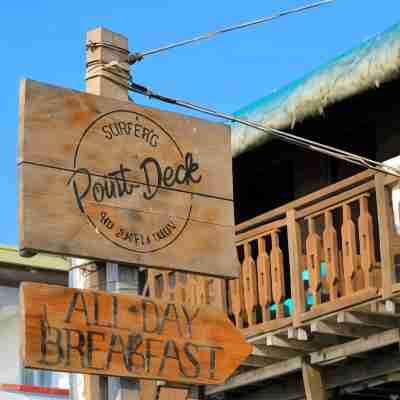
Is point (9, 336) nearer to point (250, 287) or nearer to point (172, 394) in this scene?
point (172, 394)

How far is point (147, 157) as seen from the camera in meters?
8.31

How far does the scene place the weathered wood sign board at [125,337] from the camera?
7551mm

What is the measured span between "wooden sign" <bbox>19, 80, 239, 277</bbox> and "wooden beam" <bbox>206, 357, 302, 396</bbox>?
532 centimetres

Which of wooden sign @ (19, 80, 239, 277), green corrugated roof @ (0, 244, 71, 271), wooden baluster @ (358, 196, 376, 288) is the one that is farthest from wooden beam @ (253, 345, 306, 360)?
green corrugated roof @ (0, 244, 71, 271)

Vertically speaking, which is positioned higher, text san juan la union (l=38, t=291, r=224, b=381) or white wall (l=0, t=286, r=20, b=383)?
white wall (l=0, t=286, r=20, b=383)

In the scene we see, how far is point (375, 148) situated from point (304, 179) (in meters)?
1.29

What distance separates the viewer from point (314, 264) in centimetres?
1275

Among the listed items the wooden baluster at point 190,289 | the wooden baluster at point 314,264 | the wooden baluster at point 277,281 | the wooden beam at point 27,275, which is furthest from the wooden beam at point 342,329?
the wooden beam at point 27,275

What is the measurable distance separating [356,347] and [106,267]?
5.18 meters

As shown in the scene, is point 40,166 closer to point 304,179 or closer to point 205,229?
point 205,229

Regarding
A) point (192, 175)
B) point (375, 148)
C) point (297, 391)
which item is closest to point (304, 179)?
point (375, 148)

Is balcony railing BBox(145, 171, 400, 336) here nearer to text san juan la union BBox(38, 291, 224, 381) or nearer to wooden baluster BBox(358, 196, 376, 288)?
wooden baluster BBox(358, 196, 376, 288)

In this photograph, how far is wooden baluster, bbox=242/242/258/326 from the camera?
13580 millimetres

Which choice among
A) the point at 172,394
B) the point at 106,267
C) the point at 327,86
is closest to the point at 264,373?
the point at 172,394
